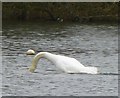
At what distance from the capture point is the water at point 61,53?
57.3 feet

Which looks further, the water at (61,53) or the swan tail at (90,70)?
the swan tail at (90,70)

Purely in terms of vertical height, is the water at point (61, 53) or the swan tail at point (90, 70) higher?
the swan tail at point (90, 70)

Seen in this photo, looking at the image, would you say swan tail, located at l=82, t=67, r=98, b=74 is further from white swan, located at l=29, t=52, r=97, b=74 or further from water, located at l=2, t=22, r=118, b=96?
water, located at l=2, t=22, r=118, b=96

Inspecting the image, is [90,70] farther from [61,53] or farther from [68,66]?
[61,53]

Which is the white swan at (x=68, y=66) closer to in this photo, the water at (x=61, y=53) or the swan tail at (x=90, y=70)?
the swan tail at (x=90, y=70)

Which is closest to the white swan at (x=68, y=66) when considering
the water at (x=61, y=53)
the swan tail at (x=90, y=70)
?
the swan tail at (x=90, y=70)

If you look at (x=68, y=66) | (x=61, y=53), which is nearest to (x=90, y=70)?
(x=68, y=66)

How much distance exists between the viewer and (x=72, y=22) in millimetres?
53219

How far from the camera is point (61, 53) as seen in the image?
93.5 feet

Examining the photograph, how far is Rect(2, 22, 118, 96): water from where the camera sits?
1745cm

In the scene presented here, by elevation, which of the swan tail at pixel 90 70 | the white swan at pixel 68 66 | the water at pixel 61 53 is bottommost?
the water at pixel 61 53

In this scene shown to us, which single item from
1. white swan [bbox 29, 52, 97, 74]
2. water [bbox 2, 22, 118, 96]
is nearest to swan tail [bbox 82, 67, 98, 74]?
white swan [bbox 29, 52, 97, 74]

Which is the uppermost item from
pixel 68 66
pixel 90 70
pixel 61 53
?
pixel 68 66

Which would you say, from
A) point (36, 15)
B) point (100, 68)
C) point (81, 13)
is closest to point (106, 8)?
point (81, 13)
